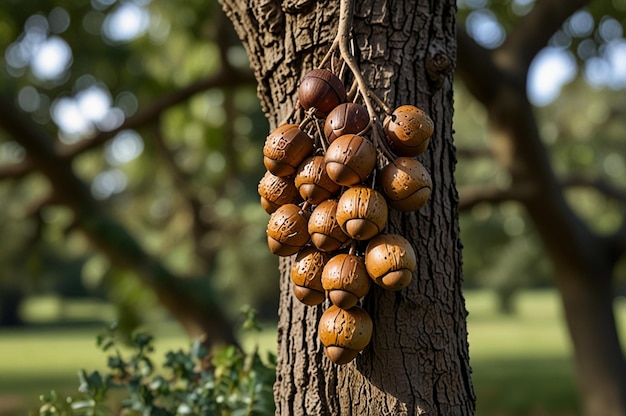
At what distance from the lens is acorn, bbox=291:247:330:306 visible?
56.2 inches

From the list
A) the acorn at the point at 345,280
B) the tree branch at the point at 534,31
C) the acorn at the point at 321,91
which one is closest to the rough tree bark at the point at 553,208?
the tree branch at the point at 534,31

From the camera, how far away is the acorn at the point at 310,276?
56.2 inches

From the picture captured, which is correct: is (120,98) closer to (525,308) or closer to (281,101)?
(281,101)

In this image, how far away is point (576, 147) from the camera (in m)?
11.5

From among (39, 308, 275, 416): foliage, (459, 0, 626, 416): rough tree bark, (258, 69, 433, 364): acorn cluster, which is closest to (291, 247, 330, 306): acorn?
(258, 69, 433, 364): acorn cluster

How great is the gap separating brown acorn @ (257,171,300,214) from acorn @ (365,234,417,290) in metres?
0.23

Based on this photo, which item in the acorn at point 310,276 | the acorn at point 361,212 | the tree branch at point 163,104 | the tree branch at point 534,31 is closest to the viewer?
the acorn at point 361,212

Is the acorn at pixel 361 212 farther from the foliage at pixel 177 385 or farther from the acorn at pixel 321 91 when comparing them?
the foliage at pixel 177 385

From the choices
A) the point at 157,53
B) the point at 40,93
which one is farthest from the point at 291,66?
the point at 157,53

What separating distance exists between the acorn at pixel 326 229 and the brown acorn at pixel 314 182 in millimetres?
24

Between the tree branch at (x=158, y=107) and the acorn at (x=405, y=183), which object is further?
the tree branch at (x=158, y=107)

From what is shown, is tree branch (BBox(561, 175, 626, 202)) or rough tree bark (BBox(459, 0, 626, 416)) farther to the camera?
tree branch (BBox(561, 175, 626, 202))

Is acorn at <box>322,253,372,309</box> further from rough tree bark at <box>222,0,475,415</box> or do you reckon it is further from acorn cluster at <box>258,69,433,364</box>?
rough tree bark at <box>222,0,475,415</box>

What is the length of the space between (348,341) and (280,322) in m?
0.40
